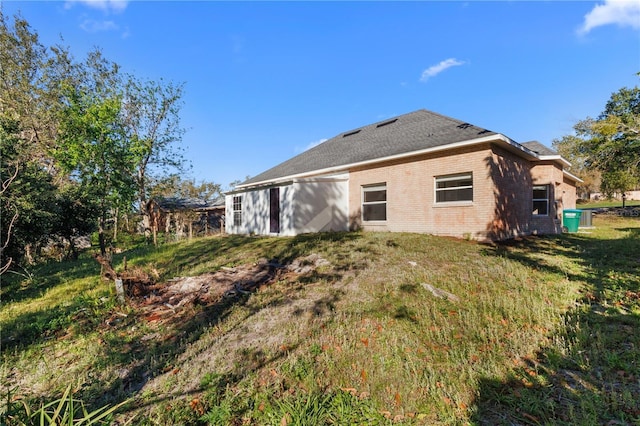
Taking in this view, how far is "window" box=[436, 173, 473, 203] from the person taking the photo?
1057 cm

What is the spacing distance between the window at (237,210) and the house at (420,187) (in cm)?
49

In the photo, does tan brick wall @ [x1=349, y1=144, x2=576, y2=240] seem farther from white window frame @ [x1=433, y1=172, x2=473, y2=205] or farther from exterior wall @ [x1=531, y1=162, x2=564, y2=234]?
white window frame @ [x1=433, y1=172, x2=473, y2=205]

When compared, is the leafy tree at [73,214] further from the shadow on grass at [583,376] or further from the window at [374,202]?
the shadow on grass at [583,376]

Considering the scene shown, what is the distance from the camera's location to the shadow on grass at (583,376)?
8.28 feet

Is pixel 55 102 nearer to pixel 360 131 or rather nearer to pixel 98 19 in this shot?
pixel 98 19

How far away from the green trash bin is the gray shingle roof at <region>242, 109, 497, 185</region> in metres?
9.31

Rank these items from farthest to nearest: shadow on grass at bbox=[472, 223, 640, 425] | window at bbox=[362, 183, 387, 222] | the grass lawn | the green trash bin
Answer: the green trash bin, window at bbox=[362, 183, 387, 222], the grass lawn, shadow on grass at bbox=[472, 223, 640, 425]

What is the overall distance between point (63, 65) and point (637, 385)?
31.8m

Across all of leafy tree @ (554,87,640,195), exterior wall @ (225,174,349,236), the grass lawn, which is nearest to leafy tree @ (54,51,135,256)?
the grass lawn

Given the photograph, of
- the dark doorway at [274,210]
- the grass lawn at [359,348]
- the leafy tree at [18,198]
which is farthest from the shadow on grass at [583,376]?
the dark doorway at [274,210]

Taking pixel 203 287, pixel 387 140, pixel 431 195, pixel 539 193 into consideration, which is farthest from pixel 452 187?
pixel 203 287

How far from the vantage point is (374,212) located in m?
13.5

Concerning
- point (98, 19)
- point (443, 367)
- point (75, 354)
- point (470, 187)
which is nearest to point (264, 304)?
point (75, 354)

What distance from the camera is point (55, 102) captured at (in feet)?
64.7
